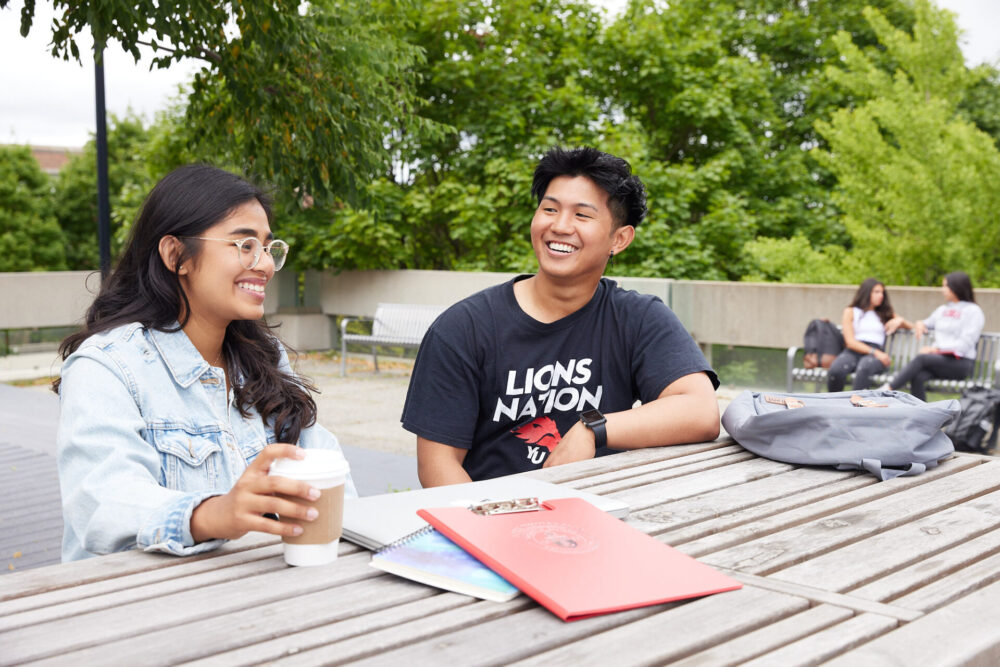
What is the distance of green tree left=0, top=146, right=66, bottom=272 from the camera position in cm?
3441

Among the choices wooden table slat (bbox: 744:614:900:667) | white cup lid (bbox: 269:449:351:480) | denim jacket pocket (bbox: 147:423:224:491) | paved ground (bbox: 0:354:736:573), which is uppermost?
white cup lid (bbox: 269:449:351:480)

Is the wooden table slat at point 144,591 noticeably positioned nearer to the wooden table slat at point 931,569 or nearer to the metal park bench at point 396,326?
the wooden table slat at point 931,569

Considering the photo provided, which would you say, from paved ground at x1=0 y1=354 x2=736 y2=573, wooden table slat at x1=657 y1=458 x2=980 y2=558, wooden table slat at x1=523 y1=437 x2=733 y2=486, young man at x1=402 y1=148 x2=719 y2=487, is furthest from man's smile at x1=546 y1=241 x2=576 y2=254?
paved ground at x1=0 y1=354 x2=736 y2=573

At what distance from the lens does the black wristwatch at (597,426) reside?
107 inches

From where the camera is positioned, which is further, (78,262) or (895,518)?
(78,262)

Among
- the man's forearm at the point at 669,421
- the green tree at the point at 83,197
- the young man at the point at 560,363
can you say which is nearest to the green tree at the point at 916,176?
the young man at the point at 560,363

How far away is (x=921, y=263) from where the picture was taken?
1420 cm

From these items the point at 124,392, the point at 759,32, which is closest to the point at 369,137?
the point at 124,392

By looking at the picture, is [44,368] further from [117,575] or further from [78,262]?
[78,262]

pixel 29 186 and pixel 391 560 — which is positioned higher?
pixel 29 186

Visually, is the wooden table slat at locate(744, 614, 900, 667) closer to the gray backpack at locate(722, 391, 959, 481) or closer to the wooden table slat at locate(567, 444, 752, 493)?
the wooden table slat at locate(567, 444, 752, 493)

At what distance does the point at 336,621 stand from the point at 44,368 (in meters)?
12.1

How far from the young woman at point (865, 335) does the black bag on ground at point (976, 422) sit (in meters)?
1.68

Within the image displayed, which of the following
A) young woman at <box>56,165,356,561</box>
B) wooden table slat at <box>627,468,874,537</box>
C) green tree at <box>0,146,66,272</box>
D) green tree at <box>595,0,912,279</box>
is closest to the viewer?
young woman at <box>56,165,356,561</box>
